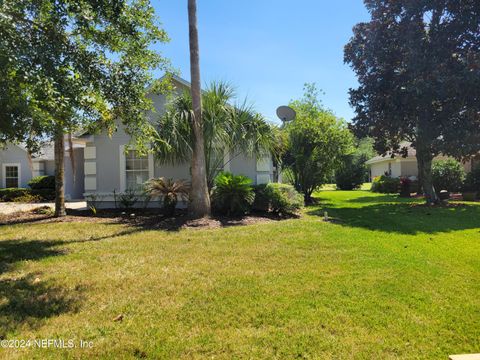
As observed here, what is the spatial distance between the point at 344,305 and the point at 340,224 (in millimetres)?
6164

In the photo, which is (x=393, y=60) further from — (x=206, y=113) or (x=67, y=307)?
(x=67, y=307)

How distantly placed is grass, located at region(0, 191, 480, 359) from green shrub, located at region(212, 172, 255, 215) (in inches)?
117

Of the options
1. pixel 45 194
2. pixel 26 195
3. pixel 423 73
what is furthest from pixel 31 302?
pixel 26 195

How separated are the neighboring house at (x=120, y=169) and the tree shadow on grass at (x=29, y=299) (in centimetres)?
781

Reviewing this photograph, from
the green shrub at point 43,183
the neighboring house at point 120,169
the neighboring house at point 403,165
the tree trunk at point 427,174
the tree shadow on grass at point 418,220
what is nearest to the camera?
the tree shadow on grass at point 418,220

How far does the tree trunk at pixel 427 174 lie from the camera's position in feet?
52.0

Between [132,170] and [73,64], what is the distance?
798cm

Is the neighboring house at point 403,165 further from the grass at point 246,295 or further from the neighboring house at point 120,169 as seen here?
the grass at point 246,295

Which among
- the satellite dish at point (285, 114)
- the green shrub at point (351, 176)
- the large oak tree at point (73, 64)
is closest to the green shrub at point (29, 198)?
the large oak tree at point (73, 64)

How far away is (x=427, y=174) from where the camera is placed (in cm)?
1634

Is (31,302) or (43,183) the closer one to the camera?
(31,302)

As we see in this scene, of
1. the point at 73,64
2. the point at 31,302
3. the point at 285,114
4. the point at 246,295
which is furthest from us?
the point at 285,114

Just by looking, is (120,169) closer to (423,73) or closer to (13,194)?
(13,194)

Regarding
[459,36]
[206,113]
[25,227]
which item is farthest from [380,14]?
[25,227]
